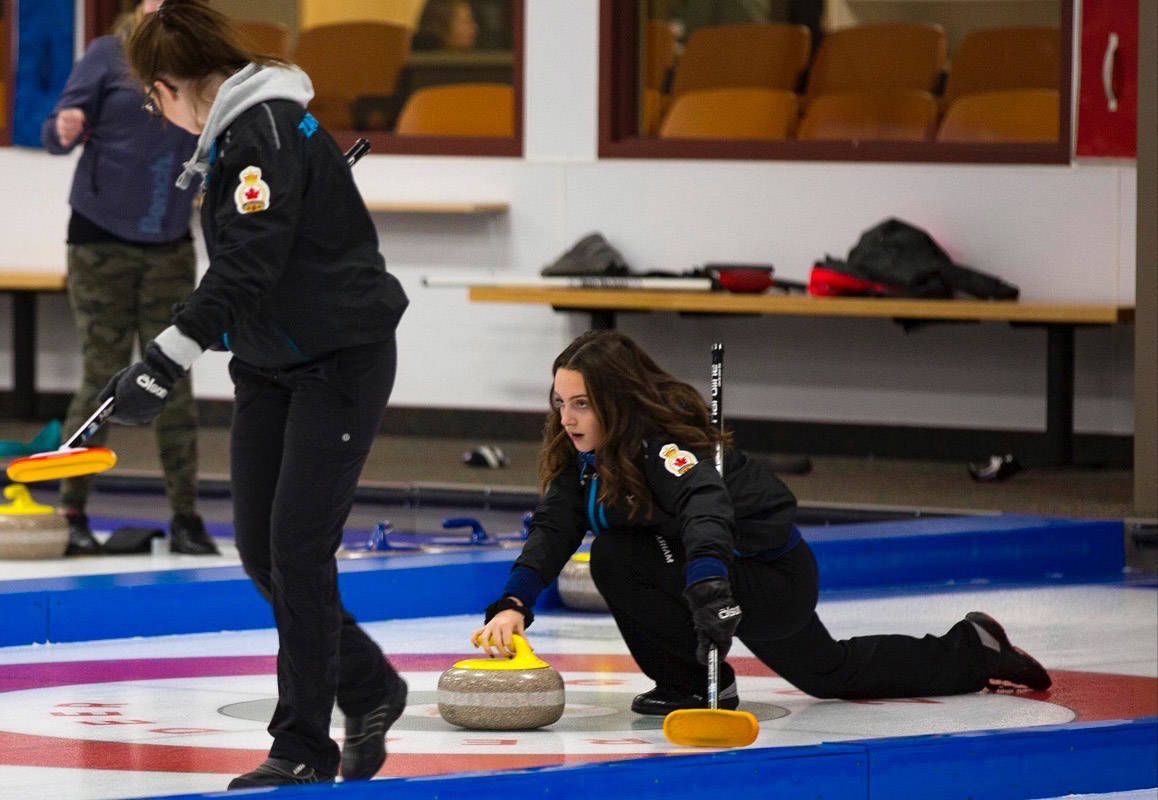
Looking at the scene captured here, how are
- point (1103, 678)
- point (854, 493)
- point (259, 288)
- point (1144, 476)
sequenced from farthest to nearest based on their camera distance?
1. point (854, 493)
2. point (1144, 476)
3. point (1103, 678)
4. point (259, 288)

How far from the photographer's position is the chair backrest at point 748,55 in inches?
336

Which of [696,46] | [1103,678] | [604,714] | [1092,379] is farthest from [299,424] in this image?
[696,46]

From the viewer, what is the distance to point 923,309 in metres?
7.45

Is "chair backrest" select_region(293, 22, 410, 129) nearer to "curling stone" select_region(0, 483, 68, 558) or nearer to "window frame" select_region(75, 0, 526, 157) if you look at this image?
"window frame" select_region(75, 0, 526, 157)

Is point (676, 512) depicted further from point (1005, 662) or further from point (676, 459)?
point (1005, 662)

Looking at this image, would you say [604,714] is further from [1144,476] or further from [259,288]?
[1144,476]

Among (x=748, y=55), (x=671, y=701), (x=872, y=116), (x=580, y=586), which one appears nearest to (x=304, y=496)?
(x=671, y=701)

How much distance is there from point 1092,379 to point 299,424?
516cm

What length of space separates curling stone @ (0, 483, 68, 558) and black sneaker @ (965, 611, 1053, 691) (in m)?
2.79

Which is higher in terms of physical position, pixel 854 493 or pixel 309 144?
pixel 309 144

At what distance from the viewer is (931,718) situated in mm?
3969

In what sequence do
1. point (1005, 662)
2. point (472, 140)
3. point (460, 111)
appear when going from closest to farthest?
point (1005, 662) → point (472, 140) → point (460, 111)

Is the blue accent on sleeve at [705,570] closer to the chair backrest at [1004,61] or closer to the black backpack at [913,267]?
the black backpack at [913,267]

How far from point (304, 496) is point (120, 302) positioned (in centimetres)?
287
